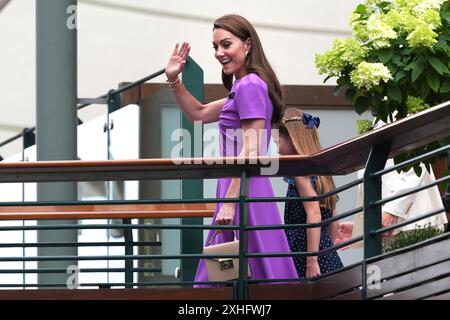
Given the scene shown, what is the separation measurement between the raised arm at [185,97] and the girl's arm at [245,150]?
63cm

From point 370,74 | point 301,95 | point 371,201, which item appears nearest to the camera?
point 371,201

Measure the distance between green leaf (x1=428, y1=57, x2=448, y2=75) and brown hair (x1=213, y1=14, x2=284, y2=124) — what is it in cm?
78

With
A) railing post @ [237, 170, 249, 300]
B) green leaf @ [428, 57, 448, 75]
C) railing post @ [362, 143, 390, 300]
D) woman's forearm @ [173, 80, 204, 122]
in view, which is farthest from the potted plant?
railing post @ [362, 143, 390, 300]

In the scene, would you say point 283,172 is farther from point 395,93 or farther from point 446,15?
point 446,15

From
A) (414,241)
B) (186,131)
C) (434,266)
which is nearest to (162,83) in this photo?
(186,131)

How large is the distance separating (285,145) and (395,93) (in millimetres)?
657

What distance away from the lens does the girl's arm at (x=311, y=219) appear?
855 centimetres

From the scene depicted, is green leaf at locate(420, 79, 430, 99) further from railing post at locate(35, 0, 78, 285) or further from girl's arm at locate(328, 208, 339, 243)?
railing post at locate(35, 0, 78, 285)

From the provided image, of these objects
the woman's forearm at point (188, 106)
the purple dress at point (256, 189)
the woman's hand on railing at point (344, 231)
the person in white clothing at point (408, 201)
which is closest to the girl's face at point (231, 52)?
the purple dress at point (256, 189)

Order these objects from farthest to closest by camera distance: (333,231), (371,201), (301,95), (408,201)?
(301,95), (408,201), (333,231), (371,201)

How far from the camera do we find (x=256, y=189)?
8211mm

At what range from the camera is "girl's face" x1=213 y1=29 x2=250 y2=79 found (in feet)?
27.3

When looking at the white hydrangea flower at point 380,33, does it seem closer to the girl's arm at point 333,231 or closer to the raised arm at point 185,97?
the raised arm at point 185,97

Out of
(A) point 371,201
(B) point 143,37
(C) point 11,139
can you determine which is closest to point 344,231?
(A) point 371,201
